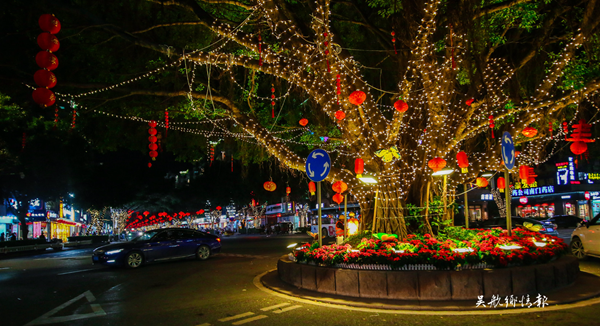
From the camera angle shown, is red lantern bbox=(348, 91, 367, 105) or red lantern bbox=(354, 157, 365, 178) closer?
red lantern bbox=(348, 91, 367, 105)

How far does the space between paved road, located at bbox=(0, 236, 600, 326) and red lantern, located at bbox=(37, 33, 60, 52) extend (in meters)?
5.22

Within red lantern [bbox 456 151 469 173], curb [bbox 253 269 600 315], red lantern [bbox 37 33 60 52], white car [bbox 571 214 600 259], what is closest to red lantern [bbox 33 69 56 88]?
red lantern [bbox 37 33 60 52]

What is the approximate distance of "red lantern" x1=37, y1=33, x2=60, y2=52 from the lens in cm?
825

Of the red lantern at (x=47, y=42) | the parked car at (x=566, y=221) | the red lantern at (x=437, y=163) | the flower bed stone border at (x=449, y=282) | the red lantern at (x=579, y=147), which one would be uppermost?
the red lantern at (x=47, y=42)

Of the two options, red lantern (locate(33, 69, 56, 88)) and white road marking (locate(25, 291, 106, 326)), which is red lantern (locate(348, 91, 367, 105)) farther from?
white road marking (locate(25, 291, 106, 326))

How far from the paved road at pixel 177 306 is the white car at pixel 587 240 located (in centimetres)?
40

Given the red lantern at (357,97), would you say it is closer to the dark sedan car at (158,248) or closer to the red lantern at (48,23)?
the red lantern at (48,23)

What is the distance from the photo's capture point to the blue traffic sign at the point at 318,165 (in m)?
8.91

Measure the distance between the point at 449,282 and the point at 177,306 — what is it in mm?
4903

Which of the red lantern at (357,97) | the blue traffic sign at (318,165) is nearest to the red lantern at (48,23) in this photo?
the blue traffic sign at (318,165)

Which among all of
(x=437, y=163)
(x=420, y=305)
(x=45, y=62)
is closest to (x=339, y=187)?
(x=437, y=163)

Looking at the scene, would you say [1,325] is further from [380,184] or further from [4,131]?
[4,131]

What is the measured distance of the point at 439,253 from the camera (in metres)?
7.57

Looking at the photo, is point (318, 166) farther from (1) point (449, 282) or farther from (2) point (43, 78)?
(2) point (43, 78)
